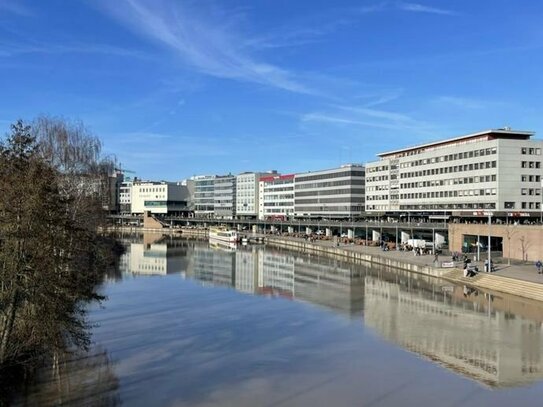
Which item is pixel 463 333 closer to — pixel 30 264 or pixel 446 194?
pixel 30 264

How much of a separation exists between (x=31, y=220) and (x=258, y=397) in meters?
12.5

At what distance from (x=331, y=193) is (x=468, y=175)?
215 feet

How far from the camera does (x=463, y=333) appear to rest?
39.7m

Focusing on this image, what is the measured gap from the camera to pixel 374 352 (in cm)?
3397

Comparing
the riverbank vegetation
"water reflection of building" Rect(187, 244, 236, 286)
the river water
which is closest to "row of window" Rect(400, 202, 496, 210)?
"water reflection of building" Rect(187, 244, 236, 286)

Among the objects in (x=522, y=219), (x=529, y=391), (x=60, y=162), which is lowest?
(x=529, y=391)

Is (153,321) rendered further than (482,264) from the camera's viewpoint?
No

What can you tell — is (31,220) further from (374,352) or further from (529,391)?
(529,391)

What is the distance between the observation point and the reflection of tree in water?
24.5 m

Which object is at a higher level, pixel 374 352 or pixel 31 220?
pixel 31 220

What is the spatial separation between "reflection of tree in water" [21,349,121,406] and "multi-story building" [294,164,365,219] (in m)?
126

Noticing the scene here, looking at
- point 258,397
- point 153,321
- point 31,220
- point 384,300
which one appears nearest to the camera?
point 31,220

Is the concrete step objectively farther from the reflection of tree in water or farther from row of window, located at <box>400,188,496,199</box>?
the reflection of tree in water

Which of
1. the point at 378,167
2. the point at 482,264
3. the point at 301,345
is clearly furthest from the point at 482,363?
the point at 378,167
